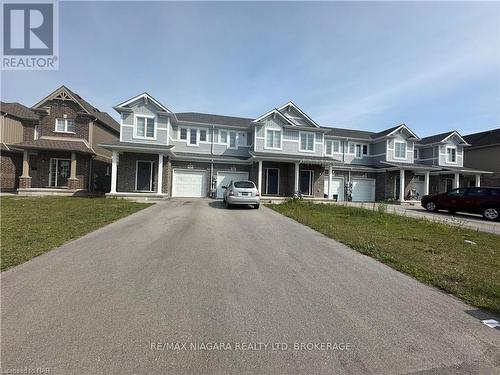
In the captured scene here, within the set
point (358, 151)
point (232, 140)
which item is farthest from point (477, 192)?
point (232, 140)

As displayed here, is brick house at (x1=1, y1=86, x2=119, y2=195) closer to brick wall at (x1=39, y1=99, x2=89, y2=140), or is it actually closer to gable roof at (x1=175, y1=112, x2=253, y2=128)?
brick wall at (x1=39, y1=99, x2=89, y2=140)

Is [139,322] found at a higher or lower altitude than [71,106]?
lower

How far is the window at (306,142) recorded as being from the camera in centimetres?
2239

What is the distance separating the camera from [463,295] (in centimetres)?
407

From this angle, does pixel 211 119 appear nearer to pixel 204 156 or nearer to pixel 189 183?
pixel 204 156

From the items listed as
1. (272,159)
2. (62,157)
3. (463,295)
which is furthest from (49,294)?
(62,157)

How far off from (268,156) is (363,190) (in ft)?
38.9

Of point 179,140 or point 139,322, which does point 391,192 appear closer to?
point 179,140

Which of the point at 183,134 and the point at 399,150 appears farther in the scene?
the point at 399,150

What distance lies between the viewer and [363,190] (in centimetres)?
2606

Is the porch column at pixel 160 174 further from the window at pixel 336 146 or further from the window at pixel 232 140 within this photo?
the window at pixel 336 146

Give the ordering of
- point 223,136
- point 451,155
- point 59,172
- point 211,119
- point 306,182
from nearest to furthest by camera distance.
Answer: point 59,172 → point 306,182 → point 223,136 → point 211,119 → point 451,155

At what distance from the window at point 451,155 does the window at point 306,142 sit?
16.8 meters

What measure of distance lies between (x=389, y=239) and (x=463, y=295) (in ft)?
13.1
